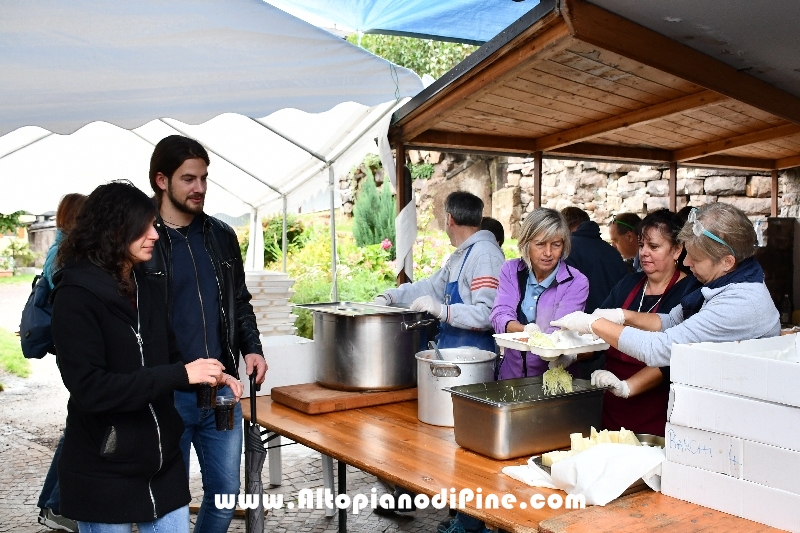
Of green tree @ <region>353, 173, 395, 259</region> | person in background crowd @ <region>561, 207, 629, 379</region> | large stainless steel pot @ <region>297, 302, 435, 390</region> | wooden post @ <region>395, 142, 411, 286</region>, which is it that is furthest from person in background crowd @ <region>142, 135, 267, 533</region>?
green tree @ <region>353, 173, 395, 259</region>

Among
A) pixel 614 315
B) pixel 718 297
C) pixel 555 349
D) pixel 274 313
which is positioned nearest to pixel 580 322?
pixel 555 349

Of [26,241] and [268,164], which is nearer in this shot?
[268,164]

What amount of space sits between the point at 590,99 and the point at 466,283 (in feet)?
5.57

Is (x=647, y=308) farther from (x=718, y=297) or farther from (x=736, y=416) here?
(x=736, y=416)

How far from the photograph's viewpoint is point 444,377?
2.88m

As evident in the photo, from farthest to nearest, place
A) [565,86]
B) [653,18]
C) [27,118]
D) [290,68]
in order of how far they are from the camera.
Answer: [565,86], [290,68], [27,118], [653,18]

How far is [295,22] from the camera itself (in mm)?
3750

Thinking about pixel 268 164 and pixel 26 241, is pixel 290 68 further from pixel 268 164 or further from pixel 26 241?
pixel 26 241

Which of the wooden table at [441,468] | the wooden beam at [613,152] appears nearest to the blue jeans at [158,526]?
the wooden table at [441,468]

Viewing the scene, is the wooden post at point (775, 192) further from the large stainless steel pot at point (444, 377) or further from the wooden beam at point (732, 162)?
the large stainless steel pot at point (444, 377)

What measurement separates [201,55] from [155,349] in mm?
1977

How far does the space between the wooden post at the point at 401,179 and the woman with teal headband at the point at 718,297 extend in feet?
9.36

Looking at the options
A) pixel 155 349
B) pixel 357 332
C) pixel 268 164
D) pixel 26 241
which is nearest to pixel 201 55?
pixel 357 332

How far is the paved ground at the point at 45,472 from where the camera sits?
443 cm
